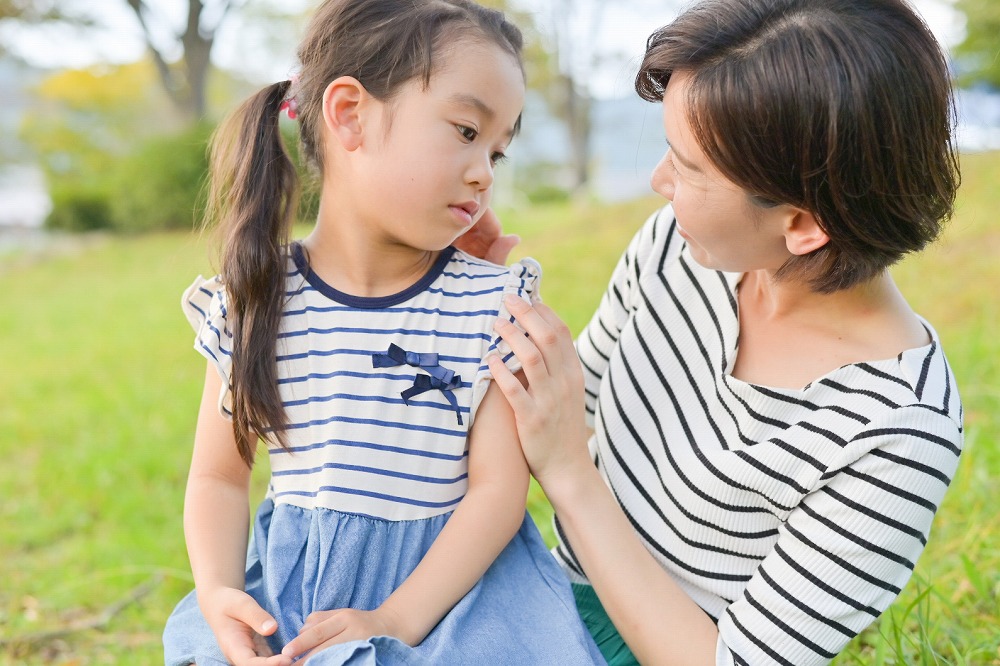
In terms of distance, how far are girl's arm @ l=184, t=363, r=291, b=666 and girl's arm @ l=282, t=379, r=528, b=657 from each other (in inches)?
4.4

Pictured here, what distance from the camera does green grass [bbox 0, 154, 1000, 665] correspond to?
2.27m

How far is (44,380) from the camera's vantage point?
234 inches

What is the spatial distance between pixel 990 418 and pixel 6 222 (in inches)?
717

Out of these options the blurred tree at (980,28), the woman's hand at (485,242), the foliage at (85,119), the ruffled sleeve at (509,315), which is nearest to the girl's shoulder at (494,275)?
the ruffled sleeve at (509,315)

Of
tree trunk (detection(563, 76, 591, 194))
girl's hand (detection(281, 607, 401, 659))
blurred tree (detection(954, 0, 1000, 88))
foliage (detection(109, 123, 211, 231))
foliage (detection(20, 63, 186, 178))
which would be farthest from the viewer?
tree trunk (detection(563, 76, 591, 194))

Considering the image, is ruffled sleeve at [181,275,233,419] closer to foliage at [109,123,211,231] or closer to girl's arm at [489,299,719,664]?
girl's arm at [489,299,719,664]

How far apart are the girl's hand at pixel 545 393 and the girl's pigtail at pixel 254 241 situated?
0.37 meters

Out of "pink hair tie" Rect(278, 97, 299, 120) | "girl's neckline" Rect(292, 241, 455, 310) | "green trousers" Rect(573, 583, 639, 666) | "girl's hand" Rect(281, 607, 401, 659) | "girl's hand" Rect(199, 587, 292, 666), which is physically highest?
"pink hair tie" Rect(278, 97, 299, 120)

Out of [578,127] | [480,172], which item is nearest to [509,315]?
[480,172]

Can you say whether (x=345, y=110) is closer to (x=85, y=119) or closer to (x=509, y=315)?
(x=509, y=315)

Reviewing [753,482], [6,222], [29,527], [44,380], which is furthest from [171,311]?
[6,222]

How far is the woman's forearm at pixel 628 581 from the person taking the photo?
1.46 meters

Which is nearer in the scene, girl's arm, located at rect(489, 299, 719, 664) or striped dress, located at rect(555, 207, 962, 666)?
striped dress, located at rect(555, 207, 962, 666)

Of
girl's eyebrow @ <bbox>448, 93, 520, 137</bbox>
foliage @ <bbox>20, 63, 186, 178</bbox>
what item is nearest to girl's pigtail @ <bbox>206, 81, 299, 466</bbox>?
girl's eyebrow @ <bbox>448, 93, 520, 137</bbox>
